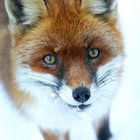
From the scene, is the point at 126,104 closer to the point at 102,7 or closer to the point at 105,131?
the point at 105,131

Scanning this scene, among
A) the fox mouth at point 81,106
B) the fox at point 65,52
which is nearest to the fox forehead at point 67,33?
the fox at point 65,52

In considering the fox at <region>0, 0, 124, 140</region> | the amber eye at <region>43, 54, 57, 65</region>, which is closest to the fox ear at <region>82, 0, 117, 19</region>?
the fox at <region>0, 0, 124, 140</region>

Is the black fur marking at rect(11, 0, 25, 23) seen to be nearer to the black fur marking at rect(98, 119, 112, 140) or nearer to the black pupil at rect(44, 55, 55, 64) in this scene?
the black pupil at rect(44, 55, 55, 64)

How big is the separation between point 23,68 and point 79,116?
0.46ft

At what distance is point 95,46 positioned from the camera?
0.80 metres

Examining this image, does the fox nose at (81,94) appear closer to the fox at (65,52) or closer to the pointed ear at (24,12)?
the fox at (65,52)

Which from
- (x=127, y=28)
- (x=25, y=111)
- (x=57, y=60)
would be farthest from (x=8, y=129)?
(x=127, y=28)

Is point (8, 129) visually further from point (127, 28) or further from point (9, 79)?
point (127, 28)

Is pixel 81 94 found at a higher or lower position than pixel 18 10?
lower

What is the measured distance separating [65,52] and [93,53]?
0.05m

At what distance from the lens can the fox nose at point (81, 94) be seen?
760mm

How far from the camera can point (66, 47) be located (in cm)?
78

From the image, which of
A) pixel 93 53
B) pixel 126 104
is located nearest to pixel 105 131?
pixel 126 104

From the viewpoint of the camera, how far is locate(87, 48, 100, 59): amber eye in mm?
797
